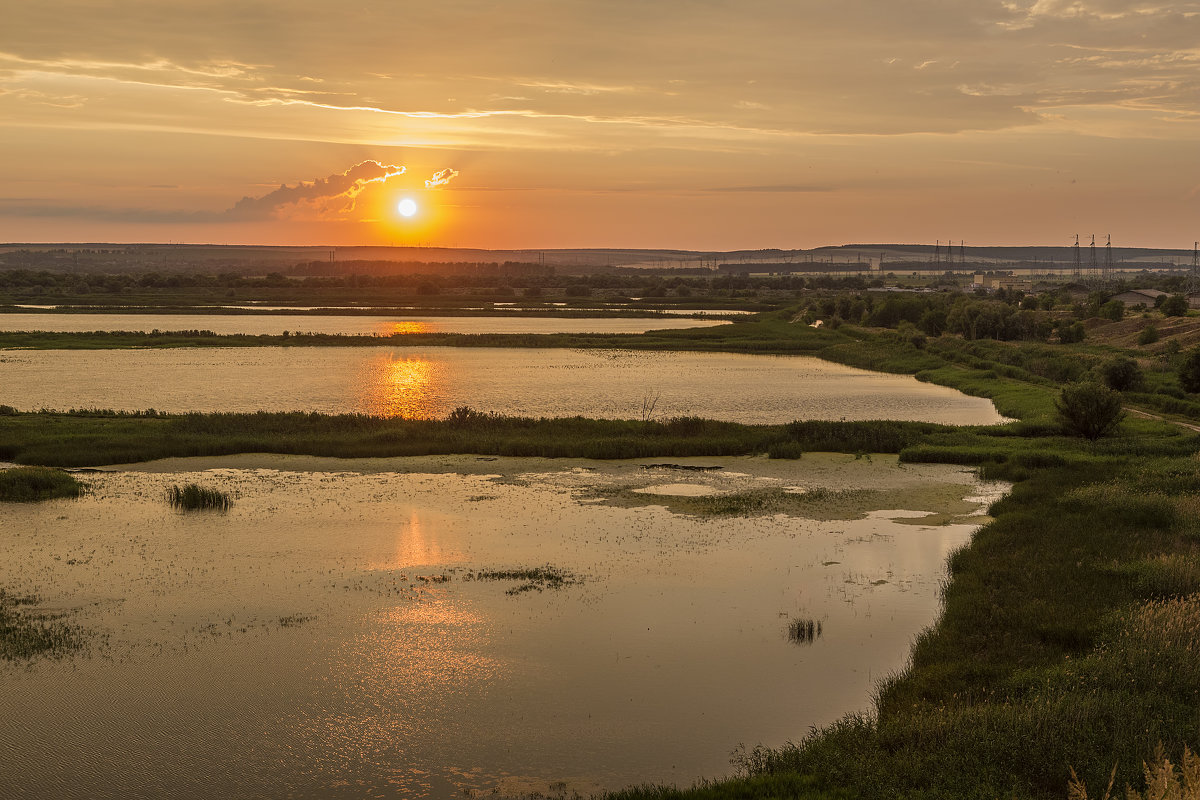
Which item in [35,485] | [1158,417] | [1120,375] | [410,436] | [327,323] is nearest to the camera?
[35,485]

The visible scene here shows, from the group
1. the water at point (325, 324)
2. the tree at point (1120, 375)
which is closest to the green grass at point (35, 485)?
the tree at point (1120, 375)

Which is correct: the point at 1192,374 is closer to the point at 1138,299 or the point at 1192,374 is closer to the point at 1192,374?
the point at 1192,374

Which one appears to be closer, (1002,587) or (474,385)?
(1002,587)

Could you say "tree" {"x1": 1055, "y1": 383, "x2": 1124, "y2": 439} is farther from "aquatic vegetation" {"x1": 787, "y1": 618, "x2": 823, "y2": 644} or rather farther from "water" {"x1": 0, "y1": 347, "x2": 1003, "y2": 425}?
"aquatic vegetation" {"x1": 787, "y1": 618, "x2": 823, "y2": 644}

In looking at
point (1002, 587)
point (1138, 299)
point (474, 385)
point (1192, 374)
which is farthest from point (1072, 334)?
point (1002, 587)

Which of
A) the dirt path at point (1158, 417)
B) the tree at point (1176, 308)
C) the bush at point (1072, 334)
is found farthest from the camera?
the tree at point (1176, 308)

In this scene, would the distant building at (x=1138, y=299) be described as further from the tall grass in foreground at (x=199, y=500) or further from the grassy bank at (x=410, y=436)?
the tall grass in foreground at (x=199, y=500)

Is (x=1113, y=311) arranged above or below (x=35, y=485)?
above
